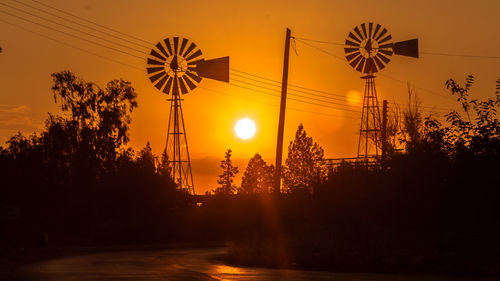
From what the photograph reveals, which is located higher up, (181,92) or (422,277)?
(181,92)

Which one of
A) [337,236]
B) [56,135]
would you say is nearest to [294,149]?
[56,135]

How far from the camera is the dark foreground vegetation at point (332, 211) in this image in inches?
1153

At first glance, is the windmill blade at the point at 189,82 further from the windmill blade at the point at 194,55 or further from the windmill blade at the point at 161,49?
the windmill blade at the point at 161,49

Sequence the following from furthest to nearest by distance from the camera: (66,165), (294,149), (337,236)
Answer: (294,149) < (66,165) < (337,236)

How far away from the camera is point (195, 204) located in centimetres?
7331

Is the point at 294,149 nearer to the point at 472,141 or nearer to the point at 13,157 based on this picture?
the point at 13,157

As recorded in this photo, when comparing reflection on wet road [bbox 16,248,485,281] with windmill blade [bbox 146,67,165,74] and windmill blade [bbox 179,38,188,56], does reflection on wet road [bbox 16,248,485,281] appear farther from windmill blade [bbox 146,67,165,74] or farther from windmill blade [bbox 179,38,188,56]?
windmill blade [bbox 179,38,188,56]

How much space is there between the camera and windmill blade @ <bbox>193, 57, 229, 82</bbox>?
4094 cm

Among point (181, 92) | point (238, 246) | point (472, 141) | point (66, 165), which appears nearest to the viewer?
point (472, 141)

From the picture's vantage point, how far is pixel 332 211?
35.2 metres

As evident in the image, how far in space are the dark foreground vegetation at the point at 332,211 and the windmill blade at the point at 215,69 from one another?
6971 mm

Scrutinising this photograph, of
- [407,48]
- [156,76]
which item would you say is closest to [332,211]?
[407,48]

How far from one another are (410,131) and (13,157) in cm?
4796

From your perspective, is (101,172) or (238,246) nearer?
(238,246)
